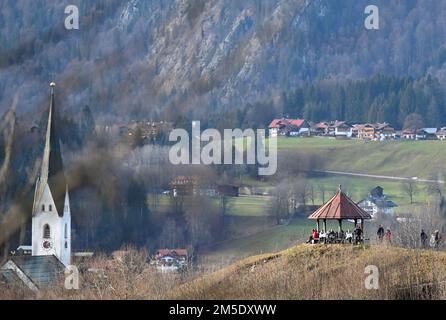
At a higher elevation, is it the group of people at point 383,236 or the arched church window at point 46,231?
the group of people at point 383,236

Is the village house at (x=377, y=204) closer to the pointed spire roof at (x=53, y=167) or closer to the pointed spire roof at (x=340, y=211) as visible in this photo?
the pointed spire roof at (x=53, y=167)

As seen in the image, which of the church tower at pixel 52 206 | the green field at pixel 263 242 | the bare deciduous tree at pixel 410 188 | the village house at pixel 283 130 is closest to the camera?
the church tower at pixel 52 206

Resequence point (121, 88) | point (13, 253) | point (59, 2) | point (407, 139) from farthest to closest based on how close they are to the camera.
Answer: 1. point (407, 139)
2. point (59, 2)
3. point (121, 88)
4. point (13, 253)

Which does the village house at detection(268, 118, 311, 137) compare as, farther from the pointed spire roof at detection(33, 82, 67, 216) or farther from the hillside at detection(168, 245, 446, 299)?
the hillside at detection(168, 245, 446, 299)

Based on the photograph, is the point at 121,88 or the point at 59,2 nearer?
the point at 121,88

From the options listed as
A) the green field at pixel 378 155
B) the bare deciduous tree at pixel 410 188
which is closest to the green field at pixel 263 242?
the bare deciduous tree at pixel 410 188

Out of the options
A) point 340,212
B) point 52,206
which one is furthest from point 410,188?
point 340,212
